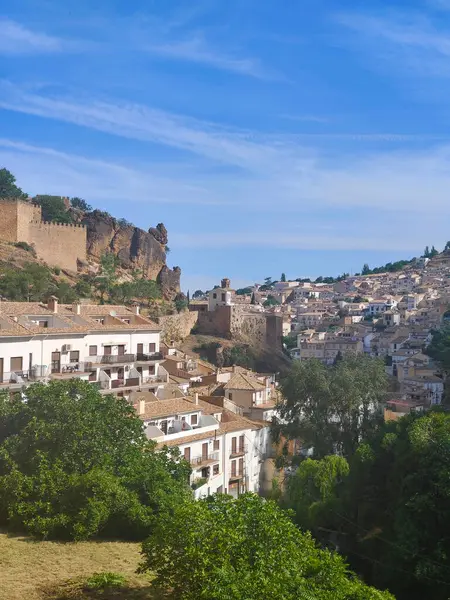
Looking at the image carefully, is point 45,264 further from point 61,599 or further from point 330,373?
point 61,599

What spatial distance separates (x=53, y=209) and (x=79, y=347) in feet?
178

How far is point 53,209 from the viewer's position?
82125 mm

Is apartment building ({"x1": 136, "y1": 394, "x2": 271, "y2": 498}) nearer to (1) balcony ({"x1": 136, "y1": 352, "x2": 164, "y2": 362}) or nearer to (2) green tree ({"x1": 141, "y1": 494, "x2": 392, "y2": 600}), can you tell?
(1) balcony ({"x1": 136, "y1": 352, "x2": 164, "y2": 362})

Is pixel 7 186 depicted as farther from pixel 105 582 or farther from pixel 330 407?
pixel 105 582

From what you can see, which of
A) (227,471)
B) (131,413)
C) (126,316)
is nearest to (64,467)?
(131,413)

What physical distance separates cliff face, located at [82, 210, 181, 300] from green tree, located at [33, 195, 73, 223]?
2380 millimetres

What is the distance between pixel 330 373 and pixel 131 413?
50.3 feet

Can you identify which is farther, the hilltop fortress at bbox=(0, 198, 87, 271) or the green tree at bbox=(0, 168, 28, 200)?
the green tree at bbox=(0, 168, 28, 200)

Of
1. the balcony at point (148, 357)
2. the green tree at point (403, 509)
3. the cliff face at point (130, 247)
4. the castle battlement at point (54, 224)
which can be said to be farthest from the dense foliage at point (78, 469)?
the cliff face at point (130, 247)

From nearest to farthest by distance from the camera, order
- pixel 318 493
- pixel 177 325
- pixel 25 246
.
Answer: pixel 318 493
pixel 25 246
pixel 177 325

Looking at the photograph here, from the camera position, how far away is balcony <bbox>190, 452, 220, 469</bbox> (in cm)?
2773

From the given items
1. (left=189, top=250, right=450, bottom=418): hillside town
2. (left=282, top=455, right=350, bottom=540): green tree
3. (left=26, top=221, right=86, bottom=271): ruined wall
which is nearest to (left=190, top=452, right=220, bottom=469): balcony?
(left=282, top=455, right=350, bottom=540): green tree

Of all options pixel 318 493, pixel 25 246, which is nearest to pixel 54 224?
pixel 25 246

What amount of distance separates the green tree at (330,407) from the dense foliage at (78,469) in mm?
12180
